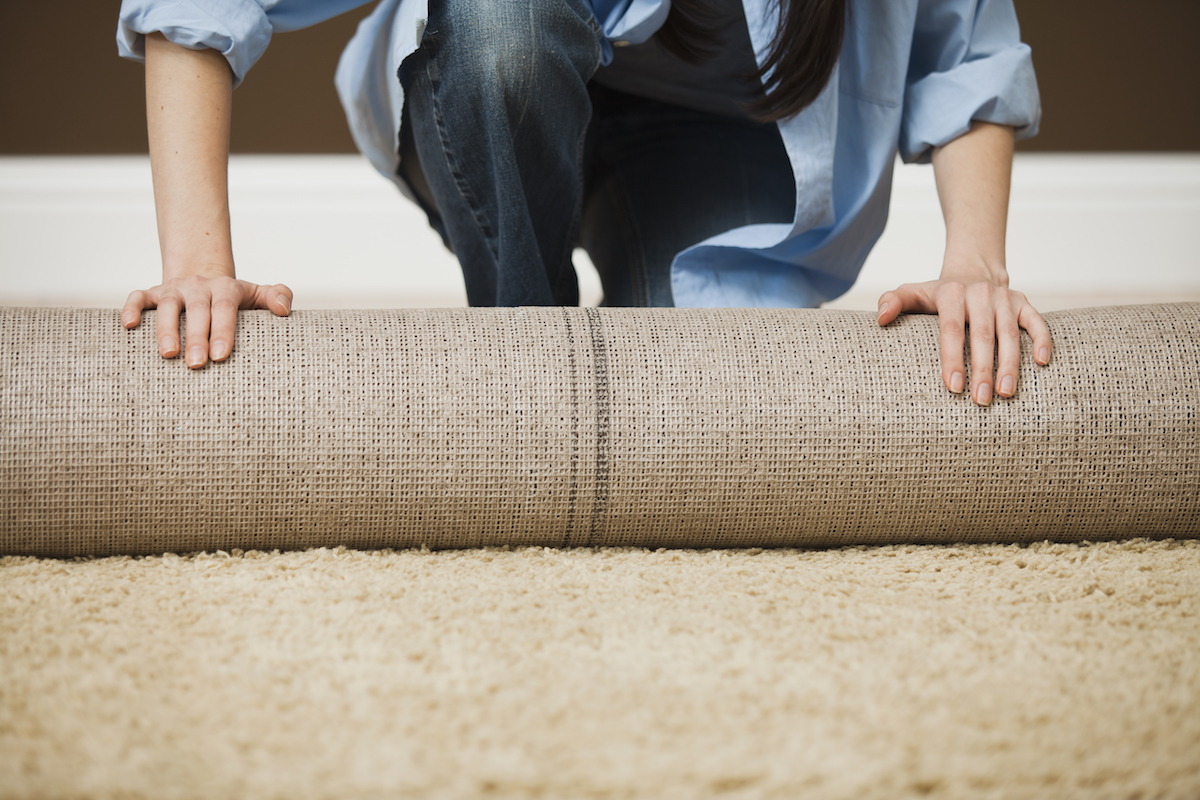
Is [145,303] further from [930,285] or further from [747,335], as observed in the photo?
[930,285]

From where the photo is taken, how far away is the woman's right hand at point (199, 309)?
0.48 metres

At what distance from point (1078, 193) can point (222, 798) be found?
2329mm

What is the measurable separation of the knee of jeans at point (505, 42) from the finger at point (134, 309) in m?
0.34

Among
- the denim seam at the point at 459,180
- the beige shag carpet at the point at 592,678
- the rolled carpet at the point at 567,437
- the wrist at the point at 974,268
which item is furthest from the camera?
the denim seam at the point at 459,180

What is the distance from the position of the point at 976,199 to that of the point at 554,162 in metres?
0.39

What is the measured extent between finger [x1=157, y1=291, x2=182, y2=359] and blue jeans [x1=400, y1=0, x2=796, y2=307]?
32cm

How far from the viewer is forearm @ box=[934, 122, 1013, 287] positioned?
2.03 ft

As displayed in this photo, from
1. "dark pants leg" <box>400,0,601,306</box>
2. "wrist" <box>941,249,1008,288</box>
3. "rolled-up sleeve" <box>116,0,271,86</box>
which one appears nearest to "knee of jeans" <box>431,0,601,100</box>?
"dark pants leg" <box>400,0,601,306</box>

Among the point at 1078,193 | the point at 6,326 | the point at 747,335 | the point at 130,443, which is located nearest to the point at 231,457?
the point at 130,443

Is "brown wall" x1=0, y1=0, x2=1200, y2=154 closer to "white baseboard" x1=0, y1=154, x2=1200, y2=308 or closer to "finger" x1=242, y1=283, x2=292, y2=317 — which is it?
"white baseboard" x1=0, y1=154, x2=1200, y2=308

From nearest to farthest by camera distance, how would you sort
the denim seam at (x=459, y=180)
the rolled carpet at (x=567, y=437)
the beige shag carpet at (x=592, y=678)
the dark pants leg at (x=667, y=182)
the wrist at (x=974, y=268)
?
the beige shag carpet at (x=592, y=678), the rolled carpet at (x=567, y=437), the wrist at (x=974, y=268), the denim seam at (x=459, y=180), the dark pants leg at (x=667, y=182)

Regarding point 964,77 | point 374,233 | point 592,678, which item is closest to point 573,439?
point 592,678

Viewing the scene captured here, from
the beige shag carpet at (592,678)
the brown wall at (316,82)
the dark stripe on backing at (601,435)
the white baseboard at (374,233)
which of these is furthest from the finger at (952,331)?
the brown wall at (316,82)

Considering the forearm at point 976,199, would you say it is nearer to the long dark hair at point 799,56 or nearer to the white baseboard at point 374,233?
the long dark hair at point 799,56
